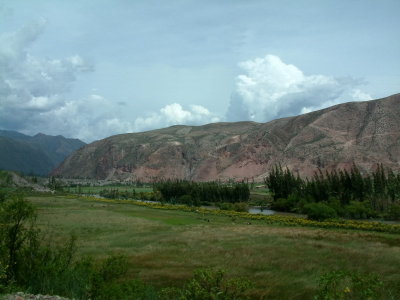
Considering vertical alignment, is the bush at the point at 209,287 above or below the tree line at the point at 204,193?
above

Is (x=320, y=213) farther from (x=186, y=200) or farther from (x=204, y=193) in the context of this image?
(x=204, y=193)

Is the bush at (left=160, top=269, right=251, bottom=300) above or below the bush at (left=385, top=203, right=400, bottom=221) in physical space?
above

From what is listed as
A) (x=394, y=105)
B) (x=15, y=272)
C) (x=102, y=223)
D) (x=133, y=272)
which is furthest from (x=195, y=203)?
(x=394, y=105)

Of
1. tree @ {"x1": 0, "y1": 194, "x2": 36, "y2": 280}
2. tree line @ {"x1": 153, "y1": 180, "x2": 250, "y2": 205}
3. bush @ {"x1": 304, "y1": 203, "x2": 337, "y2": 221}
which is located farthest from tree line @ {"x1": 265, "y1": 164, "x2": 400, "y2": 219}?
tree @ {"x1": 0, "y1": 194, "x2": 36, "y2": 280}

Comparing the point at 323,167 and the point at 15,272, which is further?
the point at 323,167

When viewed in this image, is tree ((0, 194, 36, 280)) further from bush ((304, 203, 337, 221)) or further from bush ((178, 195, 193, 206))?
bush ((178, 195, 193, 206))

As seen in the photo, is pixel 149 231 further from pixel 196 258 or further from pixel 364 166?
pixel 364 166

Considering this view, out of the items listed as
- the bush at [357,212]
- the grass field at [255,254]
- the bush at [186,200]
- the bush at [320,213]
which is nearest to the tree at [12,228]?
the grass field at [255,254]

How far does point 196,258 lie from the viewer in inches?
1337

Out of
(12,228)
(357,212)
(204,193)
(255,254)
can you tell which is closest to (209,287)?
(12,228)

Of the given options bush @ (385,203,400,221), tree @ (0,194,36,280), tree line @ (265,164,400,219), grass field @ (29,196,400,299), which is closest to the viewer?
tree @ (0,194,36,280)

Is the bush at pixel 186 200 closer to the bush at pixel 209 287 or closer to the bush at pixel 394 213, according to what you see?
the bush at pixel 394 213

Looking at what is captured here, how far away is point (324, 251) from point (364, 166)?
152 m

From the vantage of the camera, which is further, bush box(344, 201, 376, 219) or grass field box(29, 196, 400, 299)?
bush box(344, 201, 376, 219)
